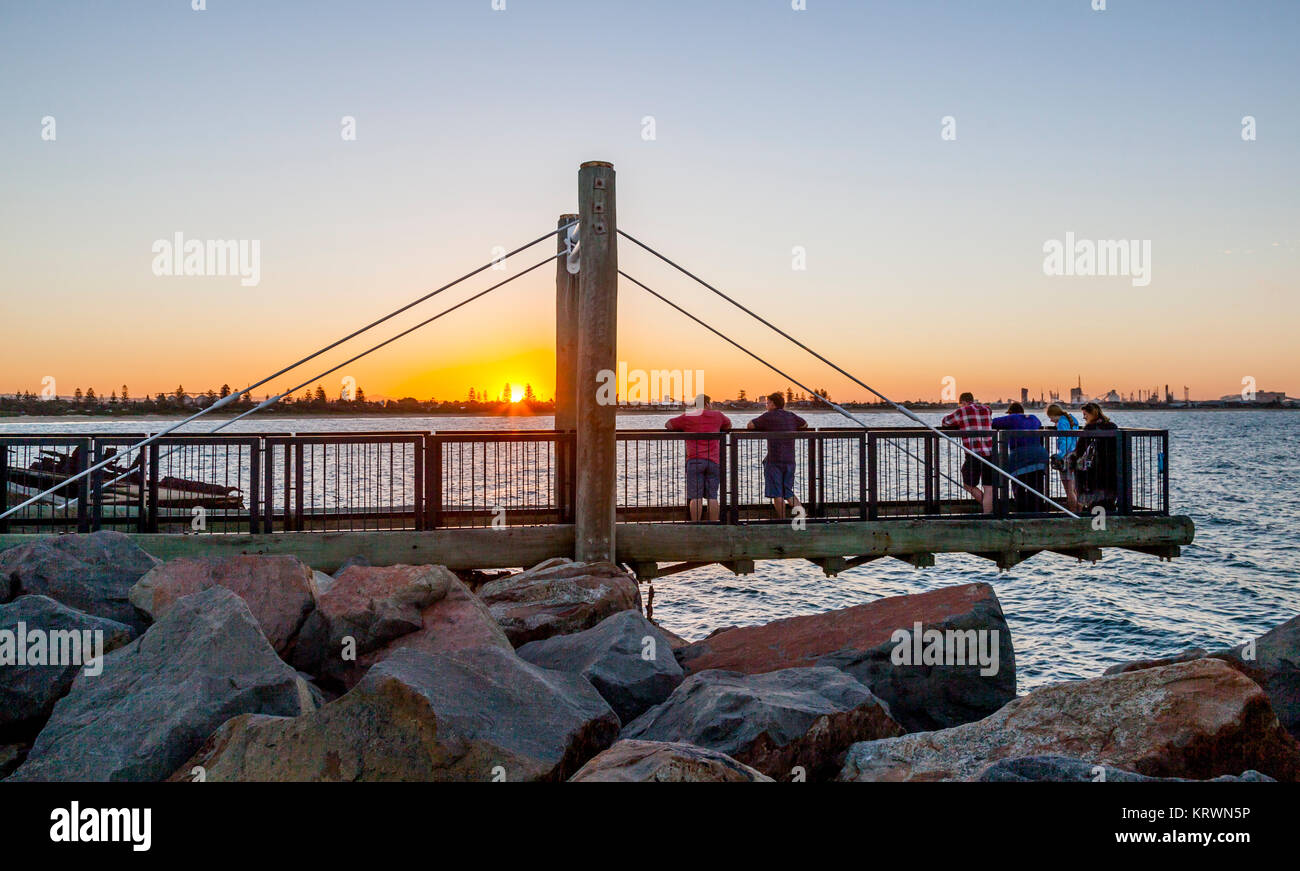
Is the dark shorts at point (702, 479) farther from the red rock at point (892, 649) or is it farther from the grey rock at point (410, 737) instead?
the grey rock at point (410, 737)

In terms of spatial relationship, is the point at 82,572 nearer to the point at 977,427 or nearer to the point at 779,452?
the point at 779,452

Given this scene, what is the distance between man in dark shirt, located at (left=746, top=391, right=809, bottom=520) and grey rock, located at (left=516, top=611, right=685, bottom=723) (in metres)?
6.56

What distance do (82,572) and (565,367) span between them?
6099 millimetres

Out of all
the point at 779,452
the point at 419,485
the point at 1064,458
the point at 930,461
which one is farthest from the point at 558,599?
the point at 1064,458

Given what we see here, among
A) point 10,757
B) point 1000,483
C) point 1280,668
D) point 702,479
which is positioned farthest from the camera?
point 1000,483

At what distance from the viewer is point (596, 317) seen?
33.8 feet

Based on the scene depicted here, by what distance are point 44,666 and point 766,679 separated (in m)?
4.80

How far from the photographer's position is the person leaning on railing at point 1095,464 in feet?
47.5

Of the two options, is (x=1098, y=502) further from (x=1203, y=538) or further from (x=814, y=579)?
(x=1203, y=538)

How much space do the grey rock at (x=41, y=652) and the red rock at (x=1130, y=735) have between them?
195 inches

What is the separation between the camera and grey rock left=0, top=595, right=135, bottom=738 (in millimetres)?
5562
